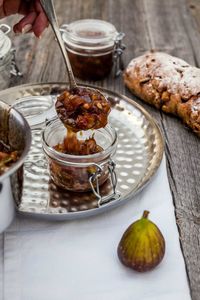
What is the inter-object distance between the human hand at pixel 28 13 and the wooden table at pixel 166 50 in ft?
0.81

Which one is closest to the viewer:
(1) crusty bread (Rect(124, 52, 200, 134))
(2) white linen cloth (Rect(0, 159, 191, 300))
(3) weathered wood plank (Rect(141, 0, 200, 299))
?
(2) white linen cloth (Rect(0, 159, 191, 300))

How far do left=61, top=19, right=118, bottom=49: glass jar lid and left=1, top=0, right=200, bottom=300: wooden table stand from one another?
0.12 metres

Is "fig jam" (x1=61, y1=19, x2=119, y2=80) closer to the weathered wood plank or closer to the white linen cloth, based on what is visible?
the weathered wood plank

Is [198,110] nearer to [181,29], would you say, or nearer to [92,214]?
[92,214]

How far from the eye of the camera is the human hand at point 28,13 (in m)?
1.39

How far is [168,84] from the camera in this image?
4.67 ft

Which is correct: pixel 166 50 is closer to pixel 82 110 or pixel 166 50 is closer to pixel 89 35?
pixel 89 35

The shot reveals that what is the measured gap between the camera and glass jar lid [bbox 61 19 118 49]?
5.16ft

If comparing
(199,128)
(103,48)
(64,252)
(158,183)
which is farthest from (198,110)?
(64,252)

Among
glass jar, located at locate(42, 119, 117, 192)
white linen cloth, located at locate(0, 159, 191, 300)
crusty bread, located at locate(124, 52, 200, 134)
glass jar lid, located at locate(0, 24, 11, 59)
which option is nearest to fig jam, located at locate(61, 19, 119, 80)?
crusty bread, located at locate(124, 52, 200, 134)

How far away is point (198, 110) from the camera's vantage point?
133 cm

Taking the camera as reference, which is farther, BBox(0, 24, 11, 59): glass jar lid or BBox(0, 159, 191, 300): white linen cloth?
BBox(0, 24, 11, 59): glass jar lid

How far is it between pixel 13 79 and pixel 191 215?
77 centimetres

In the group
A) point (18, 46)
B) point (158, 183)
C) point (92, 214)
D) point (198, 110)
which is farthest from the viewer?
point (18, 46)
